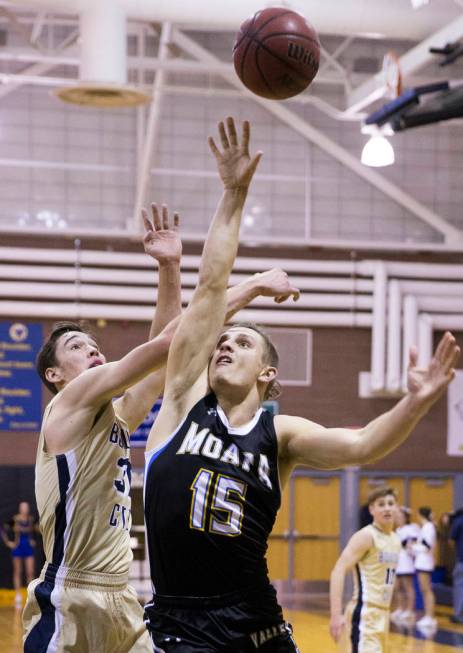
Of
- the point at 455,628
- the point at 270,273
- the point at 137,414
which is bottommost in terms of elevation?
the point at 455,628

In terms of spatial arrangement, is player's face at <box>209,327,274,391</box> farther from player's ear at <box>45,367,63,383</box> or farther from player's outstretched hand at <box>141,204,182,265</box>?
player's ear at <box>45,367,63,383</box>

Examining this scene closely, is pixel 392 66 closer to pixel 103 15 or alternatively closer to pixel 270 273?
pixel 103 15

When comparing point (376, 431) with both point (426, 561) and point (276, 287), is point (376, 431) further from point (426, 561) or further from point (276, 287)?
point (426, 561)

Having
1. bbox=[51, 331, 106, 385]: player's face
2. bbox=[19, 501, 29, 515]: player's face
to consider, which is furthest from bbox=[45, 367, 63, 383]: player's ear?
bbox=[19, 501, 29, 515]: player's face

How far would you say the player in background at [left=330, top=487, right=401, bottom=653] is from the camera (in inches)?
327

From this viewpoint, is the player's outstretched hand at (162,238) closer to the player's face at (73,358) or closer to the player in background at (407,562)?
the player's face at (73,358)

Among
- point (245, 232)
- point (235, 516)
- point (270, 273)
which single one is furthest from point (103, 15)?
point (235, 516)

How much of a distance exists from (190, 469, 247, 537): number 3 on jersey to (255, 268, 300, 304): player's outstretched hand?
0.96 meters

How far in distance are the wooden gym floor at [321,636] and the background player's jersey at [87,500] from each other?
737 cm

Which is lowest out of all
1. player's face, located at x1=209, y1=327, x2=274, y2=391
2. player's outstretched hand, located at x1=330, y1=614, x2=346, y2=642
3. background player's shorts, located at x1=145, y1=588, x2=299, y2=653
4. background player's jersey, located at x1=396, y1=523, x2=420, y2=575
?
background player's jersey, located at x1=396, y1=523, x2=420, y2=575

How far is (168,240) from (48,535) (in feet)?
5.06

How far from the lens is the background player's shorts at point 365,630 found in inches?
326

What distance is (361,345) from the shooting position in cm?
1950

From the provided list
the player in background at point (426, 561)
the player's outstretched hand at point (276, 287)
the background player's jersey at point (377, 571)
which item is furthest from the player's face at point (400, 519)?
the player's outstretched hand at point (276, 287)
